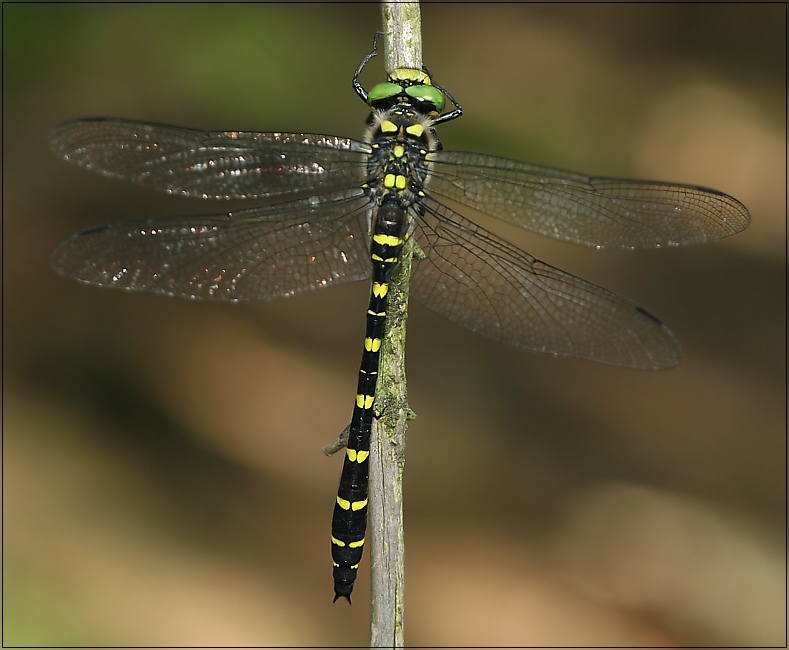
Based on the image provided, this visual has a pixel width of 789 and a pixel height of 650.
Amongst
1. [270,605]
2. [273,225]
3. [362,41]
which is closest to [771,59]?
[362,41]

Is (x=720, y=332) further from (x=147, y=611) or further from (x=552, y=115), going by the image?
(x=147, y=611)

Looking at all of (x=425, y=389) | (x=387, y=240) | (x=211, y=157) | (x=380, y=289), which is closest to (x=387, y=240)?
(x=387, y=240)

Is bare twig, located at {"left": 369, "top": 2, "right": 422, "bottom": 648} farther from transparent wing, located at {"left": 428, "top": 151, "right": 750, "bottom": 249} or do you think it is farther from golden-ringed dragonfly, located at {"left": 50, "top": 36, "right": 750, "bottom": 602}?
transparent wing, located at {"left": 428, "top": 151, "right": 750, "bottom": 249}

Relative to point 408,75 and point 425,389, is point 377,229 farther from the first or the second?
point 425,389

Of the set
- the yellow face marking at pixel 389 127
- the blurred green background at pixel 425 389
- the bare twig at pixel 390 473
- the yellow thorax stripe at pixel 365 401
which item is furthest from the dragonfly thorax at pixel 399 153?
the blurred green background at pixel 425 389

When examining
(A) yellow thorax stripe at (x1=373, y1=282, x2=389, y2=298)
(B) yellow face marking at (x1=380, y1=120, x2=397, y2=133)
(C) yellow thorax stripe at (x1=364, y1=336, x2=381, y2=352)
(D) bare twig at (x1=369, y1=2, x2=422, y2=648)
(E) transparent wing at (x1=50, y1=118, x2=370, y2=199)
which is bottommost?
(D) bare twig at (x1=369, y1=2, x2=422, y2=648)

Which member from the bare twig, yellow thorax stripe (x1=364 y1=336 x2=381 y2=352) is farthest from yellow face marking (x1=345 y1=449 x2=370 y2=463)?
yellow thorax stripe (x1=364 y1=336 x2=381 y2=352)
